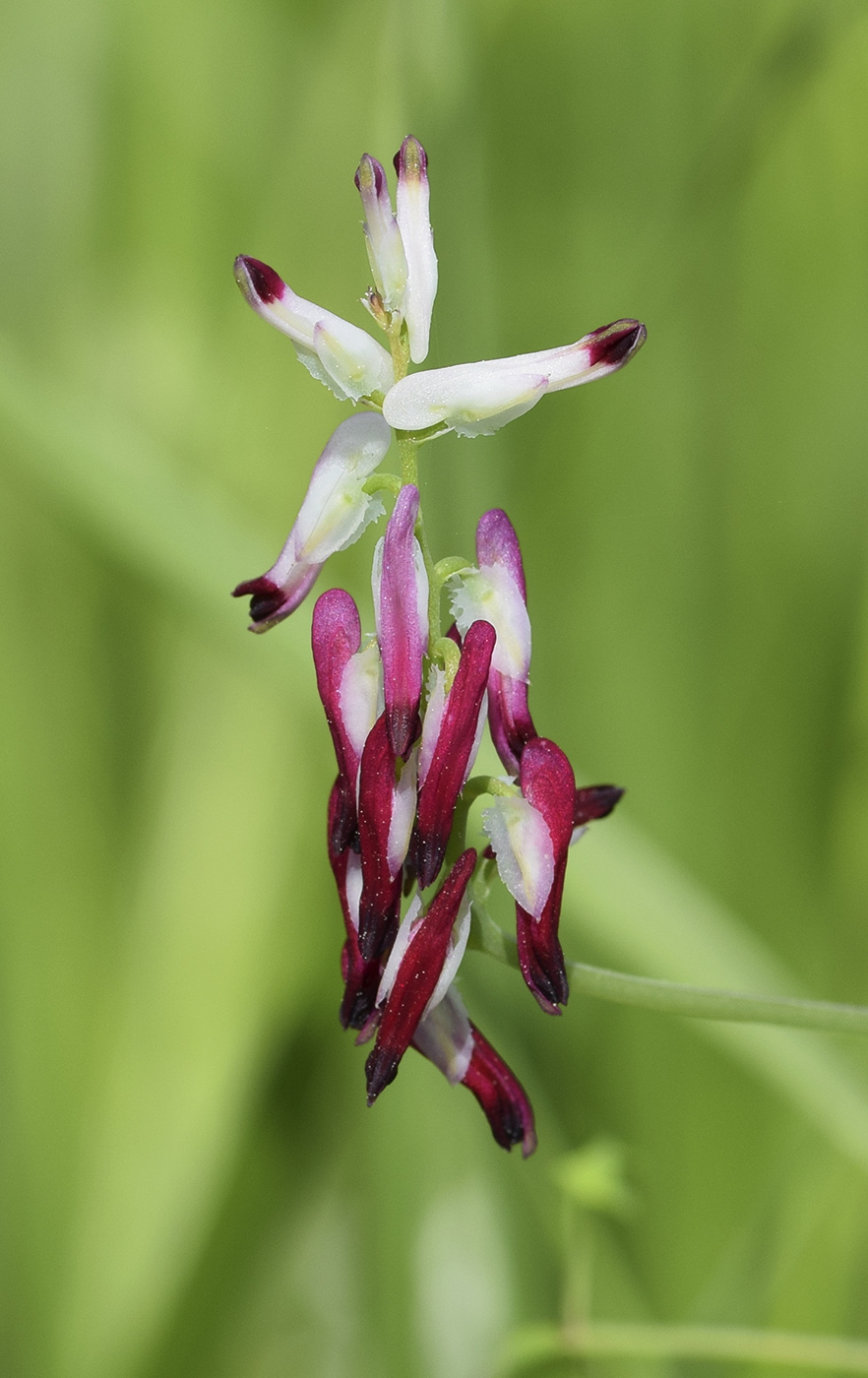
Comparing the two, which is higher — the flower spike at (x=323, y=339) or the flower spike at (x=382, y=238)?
the flower spike at (x=382, y=238)

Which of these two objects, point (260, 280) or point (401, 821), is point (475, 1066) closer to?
point (401, 821)

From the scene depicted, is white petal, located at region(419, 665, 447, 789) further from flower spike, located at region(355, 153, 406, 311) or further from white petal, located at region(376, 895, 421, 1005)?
flower spike, located at region(355, 153, 406, 311)

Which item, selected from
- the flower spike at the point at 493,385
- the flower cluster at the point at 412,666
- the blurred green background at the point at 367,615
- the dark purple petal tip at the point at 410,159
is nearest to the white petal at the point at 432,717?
the flower cluster at the point at 412,666

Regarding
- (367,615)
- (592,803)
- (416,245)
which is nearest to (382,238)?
(416,245)

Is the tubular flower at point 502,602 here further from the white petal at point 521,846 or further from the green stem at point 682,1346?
the green stem at point 682,1346

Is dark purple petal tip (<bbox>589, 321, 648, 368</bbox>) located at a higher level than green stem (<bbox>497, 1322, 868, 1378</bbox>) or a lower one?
higher

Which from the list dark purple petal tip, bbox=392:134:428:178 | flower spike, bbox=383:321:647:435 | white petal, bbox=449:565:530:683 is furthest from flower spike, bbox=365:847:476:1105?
dark purple petal tip, bbox=392:134:428:178
